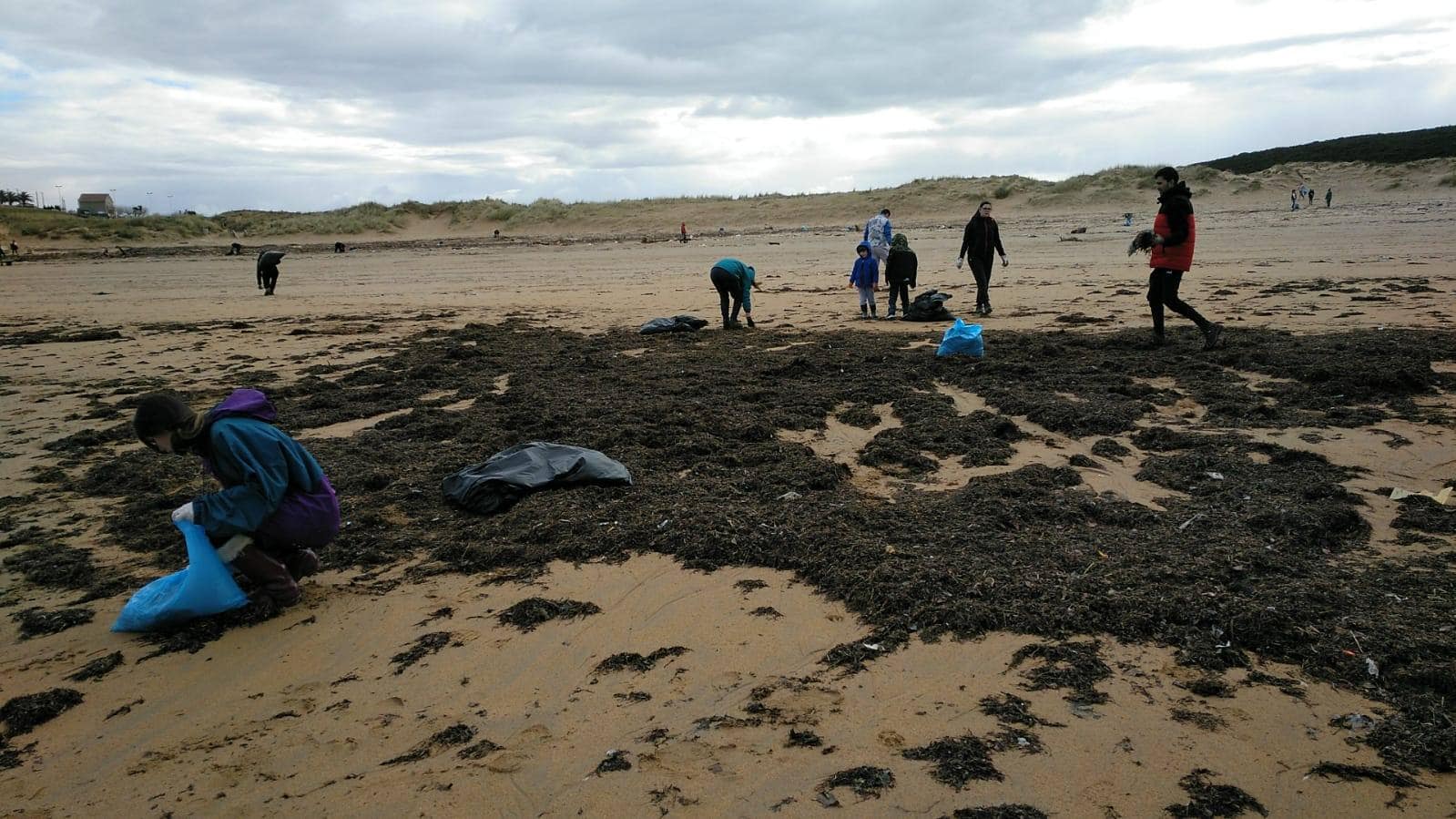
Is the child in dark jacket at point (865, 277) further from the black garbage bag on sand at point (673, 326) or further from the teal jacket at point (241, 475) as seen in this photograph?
the teal jacket at point (241, 475)

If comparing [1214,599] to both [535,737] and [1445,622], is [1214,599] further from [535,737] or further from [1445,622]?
[535,737]

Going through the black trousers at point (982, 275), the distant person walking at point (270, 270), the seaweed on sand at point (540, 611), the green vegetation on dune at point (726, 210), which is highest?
the green vegetation on dune at point (726, 210)

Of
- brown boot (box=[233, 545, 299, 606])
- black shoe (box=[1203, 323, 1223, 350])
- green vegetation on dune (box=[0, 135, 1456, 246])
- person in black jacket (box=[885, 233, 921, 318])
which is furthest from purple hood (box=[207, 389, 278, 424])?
green vegetation on dune (box=[0, 135, 1456, 246])

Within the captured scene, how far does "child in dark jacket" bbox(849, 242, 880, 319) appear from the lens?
12391 mm

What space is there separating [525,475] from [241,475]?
174 cm

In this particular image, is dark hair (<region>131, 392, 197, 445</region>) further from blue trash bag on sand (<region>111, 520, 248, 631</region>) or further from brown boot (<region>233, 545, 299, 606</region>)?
brown boot (<region>233, 545, 299, 606</region>)

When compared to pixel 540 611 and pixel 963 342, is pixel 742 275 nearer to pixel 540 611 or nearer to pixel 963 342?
pixel 963 342

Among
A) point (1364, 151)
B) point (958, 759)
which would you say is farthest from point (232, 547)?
point (1364, 151)

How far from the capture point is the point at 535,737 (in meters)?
2.99

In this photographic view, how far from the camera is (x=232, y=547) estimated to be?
389cm

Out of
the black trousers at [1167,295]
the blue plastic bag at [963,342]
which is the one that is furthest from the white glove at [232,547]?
the black trousers at [1167,295]

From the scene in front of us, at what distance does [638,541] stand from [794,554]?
2.84 ft

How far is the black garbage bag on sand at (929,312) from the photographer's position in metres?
12.1

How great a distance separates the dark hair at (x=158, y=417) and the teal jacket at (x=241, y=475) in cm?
13
